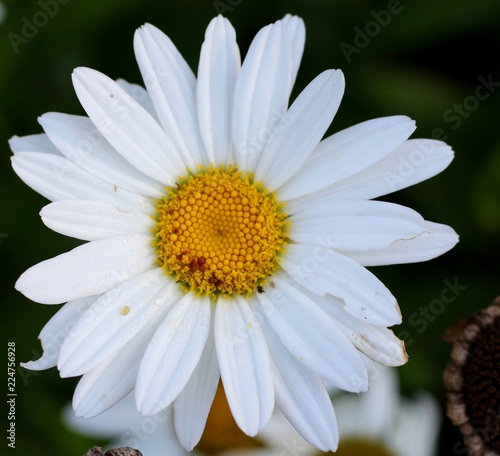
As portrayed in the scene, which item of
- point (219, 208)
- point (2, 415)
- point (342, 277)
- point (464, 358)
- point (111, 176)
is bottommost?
point (464, 358)

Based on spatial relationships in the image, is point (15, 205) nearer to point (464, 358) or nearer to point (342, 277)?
point (342, 277)

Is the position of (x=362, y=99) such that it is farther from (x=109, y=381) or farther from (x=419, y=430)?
(x=109, y=381)

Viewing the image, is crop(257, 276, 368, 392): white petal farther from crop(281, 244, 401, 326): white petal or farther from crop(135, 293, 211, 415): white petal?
crop(135, 293, 211, 415): white petal

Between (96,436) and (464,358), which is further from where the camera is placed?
(96,436)

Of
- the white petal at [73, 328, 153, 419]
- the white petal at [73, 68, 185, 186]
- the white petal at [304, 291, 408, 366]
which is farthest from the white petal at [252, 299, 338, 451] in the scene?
the white petal at [73, 68, 185, 186]

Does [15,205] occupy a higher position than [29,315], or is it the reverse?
[15,205]

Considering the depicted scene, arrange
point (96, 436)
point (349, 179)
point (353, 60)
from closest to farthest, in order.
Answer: point (349, 179) < point (96, 436) < point (353, 60)

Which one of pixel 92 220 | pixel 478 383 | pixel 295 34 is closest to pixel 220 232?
pixel 92 220

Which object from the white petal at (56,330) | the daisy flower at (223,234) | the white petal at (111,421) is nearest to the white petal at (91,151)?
the daisy flower at (223,234)

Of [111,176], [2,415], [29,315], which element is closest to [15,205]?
[29,315]
